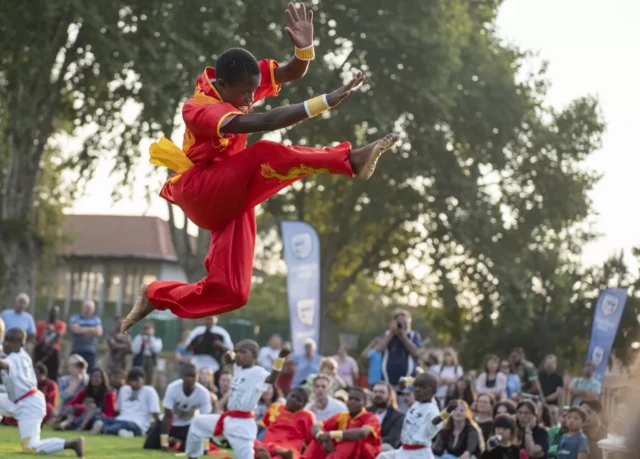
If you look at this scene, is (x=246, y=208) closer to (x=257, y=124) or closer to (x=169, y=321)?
(x=257, y=124)

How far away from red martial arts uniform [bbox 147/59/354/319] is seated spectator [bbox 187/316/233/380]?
8.93m

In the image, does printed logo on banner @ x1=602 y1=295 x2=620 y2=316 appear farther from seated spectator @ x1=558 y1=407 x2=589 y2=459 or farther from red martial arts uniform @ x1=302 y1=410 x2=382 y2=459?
seated spectator @ x1=558 y1=407 x2=589 y2=459

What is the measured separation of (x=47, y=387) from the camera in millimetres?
17797

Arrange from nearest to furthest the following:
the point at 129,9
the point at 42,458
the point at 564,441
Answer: the point at 564,441
the point at 42,458
the point at 129,9

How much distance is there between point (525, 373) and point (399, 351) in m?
3.67

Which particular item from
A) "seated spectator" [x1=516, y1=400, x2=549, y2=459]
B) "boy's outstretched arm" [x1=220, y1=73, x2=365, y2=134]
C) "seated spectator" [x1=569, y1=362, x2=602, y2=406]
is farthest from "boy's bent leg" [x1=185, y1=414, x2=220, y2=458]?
"seated spectator" [x1=569, y1=362, x2=602, y2=406]

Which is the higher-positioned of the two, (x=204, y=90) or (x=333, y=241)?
(x=333, y=241)

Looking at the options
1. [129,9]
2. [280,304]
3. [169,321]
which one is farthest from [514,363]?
[280,304]

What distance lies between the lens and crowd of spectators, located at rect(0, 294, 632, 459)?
1225 cm

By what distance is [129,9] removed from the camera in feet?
83.3

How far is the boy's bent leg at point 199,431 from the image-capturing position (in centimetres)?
1196

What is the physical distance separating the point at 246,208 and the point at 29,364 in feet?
18.2

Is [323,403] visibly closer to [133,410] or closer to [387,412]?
[387,412]

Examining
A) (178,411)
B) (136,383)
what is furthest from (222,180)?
(136,383)
